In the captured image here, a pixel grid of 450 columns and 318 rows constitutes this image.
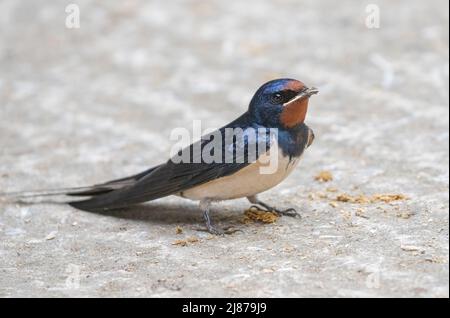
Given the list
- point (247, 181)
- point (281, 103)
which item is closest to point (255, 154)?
point (247, 181)

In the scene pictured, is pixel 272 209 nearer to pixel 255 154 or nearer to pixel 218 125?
pixel 255 154

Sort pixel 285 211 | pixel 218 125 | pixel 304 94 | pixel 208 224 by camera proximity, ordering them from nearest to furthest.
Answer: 1. pixel 304 94
2. pixel 208 224
3. pixel 285 211
4. pixel 218 125

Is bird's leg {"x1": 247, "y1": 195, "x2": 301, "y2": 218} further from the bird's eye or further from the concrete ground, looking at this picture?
the bird's eye

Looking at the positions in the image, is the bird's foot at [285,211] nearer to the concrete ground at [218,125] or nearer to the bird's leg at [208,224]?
the concrete ground at [218,125]

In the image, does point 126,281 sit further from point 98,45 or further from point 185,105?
point 98,45

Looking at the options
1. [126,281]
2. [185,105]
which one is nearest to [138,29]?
[185,105]

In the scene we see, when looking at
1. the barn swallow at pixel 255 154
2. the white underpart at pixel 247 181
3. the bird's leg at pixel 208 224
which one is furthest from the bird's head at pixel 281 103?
the bird's leg at pixel 208 224

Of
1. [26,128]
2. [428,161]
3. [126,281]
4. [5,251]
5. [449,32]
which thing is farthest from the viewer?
[449,32]

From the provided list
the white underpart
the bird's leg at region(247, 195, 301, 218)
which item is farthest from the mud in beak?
the bird's leg at region(247, 195, 301, 218)
